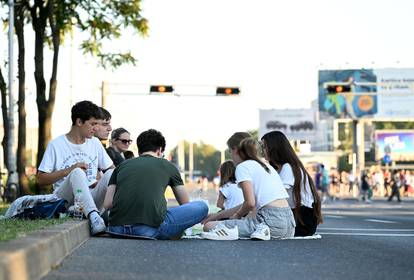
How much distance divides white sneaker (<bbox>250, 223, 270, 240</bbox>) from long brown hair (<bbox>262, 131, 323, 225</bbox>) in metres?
0.83

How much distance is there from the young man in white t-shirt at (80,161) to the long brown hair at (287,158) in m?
1.77

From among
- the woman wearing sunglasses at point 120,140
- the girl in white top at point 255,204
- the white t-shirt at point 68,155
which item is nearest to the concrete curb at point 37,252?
the white t-shirt at point 68,155

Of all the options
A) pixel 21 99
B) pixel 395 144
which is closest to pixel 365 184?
pixel 21 99

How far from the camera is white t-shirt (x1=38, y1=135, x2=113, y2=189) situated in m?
11.6

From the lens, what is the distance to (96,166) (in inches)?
475

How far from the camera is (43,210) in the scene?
445 inches

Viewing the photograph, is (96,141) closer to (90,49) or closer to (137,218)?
(137,218)

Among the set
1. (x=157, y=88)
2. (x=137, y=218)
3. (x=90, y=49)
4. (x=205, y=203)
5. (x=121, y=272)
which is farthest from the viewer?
(x=157, y=88)

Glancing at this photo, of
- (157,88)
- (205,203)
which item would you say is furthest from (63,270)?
(157,88)

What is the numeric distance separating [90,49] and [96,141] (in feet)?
57.6

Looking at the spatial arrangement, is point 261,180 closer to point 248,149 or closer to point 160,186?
point 248,149

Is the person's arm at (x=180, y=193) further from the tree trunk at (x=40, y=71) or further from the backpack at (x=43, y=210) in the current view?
the tree trunk at (x=40, y=71)

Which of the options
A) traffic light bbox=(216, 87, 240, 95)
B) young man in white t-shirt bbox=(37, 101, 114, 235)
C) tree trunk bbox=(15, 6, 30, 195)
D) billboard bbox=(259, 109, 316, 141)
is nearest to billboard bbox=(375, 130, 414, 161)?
billboard bbox=(259, 109, 316, 141)

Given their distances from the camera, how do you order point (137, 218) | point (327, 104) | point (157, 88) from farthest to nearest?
point (327, 104)
point (157, 88)
point (137, 218)
